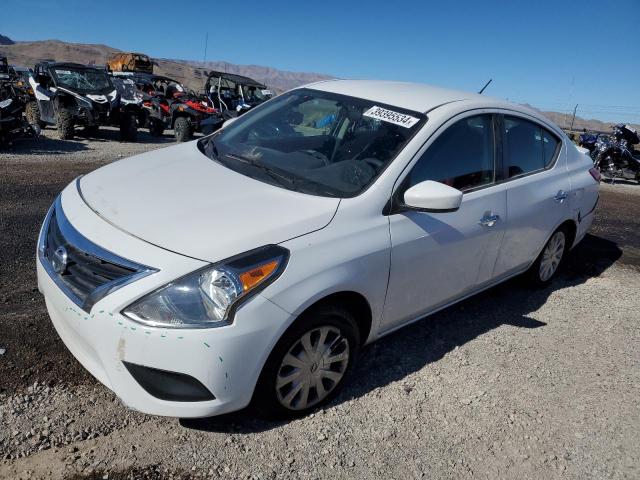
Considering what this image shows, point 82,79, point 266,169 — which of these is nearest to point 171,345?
point 266,169

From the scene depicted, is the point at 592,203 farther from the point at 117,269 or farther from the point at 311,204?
the point at 117,269

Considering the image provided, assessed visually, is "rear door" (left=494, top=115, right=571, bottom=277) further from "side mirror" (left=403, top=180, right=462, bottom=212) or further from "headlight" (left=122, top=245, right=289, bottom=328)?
"headlight" (left=122, top=245, right=289, bottom=328)

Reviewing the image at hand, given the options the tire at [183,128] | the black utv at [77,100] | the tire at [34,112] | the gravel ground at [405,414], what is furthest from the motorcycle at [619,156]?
the tire at [34,112]

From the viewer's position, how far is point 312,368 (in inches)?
105

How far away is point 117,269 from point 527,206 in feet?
9.74

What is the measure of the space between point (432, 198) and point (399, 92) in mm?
1162

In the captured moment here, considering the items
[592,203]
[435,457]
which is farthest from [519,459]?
[592,203]

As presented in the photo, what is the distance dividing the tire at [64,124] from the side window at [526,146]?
10683mm

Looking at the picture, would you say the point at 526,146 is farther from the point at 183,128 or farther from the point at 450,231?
the point at 183,128

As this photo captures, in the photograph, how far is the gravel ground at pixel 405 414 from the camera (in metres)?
2.44

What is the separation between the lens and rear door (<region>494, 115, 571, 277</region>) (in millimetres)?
3793

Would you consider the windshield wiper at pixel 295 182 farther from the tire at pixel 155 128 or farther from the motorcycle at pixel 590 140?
the motorcycle at pixel 590 140

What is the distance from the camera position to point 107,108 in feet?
41.5

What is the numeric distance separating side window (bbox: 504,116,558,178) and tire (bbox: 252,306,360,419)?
74.7 inches
